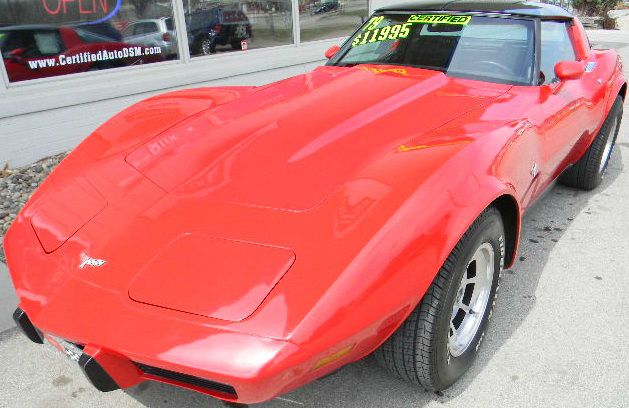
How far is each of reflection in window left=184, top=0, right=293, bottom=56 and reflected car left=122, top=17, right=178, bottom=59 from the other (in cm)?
22

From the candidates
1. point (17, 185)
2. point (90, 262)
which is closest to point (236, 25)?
point (17, 185)

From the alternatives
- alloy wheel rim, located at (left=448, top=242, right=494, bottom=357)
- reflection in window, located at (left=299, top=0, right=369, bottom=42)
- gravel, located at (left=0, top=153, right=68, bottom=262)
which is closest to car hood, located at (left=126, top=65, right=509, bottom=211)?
alloy wheel rim, located at (left=448, top=242, right=494, bottom=357)

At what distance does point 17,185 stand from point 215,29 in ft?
10.3

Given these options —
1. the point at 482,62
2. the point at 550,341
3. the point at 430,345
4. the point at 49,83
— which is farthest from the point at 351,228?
the point at 49,83

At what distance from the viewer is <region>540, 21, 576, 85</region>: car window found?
9.47 feet

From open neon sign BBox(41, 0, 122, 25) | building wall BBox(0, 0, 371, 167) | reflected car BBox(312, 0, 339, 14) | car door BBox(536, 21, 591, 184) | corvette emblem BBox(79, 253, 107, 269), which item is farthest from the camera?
reflected car BBox(312, 0, 339, 14)

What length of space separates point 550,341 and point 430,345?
34.7 inches

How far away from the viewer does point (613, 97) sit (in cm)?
370

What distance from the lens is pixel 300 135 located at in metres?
2.20

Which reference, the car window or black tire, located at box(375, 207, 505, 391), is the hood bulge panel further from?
the car window

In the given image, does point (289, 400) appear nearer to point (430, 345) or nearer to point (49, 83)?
point (430, 345)

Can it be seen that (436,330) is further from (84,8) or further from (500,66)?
(84,8)

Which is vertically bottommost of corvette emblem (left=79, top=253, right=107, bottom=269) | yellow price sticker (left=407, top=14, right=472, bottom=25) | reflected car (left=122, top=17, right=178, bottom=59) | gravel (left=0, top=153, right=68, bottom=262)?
gravel (left=0, top=153, right=68, bottom=262)

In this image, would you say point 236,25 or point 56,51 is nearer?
point 56,51
